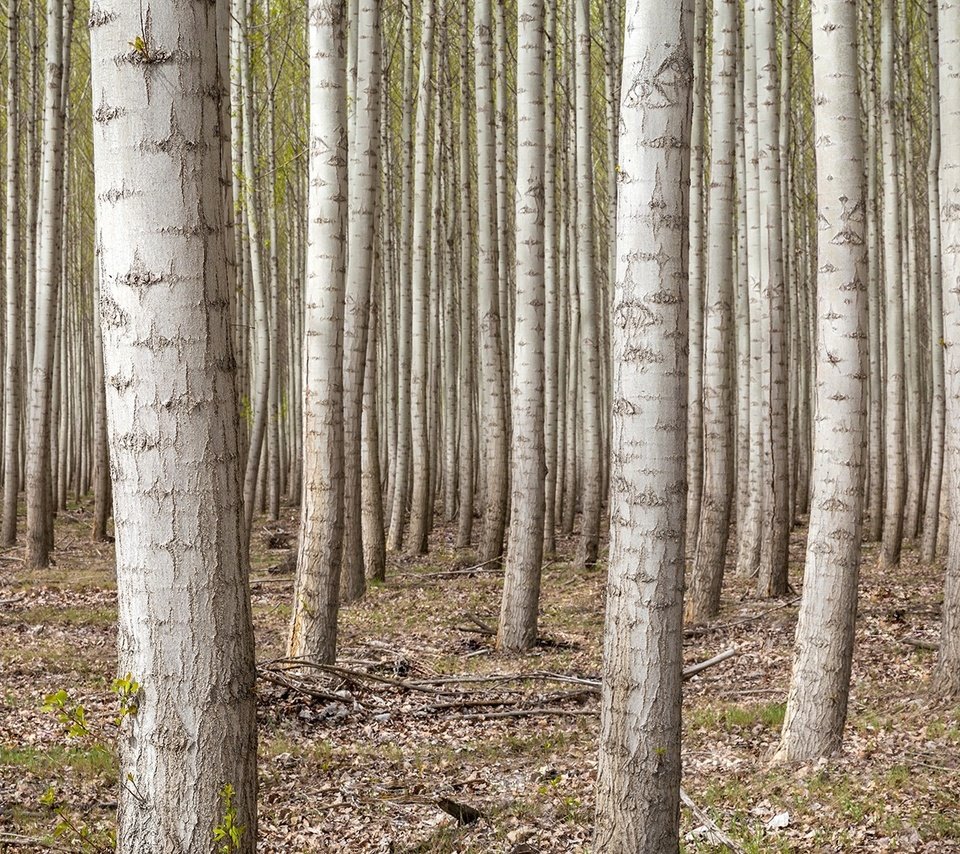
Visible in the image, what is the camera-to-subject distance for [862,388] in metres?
5.02

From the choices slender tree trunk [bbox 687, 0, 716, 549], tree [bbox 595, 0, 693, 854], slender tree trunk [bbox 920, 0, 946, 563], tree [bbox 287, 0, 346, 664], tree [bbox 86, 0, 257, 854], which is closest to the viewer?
tree [bbox 86, 0, 257, 854]

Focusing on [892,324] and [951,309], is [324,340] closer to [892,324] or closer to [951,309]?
[951,309]

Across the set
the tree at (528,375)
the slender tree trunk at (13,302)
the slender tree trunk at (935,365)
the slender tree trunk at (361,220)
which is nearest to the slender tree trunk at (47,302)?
the slender tree trunk at (13,302)

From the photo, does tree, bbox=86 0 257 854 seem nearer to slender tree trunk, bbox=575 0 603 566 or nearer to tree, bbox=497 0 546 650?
tree, bbox=497 0 546 650

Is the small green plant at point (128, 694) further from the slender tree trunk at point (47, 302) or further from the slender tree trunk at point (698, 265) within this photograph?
the slender tree trunk at point (47, 302)

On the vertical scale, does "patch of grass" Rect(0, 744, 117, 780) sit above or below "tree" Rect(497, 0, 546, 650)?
below

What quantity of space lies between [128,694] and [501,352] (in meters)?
10.2

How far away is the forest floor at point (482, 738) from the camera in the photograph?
4633mm

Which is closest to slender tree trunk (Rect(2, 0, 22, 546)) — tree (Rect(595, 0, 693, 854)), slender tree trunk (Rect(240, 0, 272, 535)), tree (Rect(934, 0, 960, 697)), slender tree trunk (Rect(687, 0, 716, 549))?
slender tree trunk (Rect(240, 0, 272, 535))

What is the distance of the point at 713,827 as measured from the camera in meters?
4.58

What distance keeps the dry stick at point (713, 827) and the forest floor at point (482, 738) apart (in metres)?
0.03

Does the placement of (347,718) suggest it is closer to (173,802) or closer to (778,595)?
(173,802)

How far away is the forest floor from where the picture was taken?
15.2ft

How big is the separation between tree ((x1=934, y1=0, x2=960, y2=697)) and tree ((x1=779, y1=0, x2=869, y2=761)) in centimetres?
142
